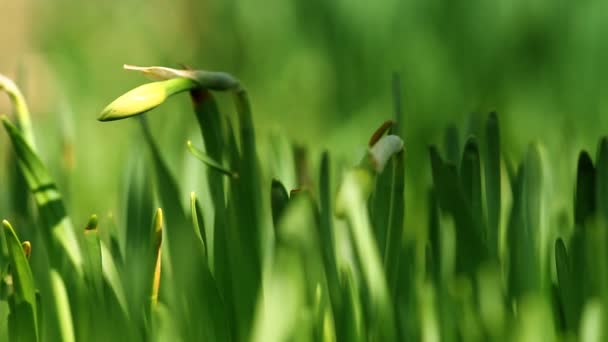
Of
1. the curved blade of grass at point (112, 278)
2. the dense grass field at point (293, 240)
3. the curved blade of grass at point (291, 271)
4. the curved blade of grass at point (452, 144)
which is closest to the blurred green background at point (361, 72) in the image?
the dense grass field at point (293, 240)

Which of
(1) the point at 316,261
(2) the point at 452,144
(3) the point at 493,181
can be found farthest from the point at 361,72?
(1) the point at 316,261

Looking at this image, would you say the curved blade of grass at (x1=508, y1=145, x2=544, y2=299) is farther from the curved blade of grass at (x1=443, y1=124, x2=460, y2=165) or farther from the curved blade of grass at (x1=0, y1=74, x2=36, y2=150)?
the curved blade of grass at (x1=0, y1=74, x2=36, y2=150)

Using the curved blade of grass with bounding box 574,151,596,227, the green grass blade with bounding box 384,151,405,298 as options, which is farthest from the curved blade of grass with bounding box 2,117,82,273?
the curved blade of grass with bounding box 574,151,596,227

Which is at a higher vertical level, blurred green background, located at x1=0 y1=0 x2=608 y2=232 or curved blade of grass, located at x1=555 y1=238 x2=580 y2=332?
blurred green background, located at x1=0 y1=0 x2=608 y2=232

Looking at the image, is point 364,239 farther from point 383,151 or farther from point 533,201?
point 533,201

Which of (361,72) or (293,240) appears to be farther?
(361,72)

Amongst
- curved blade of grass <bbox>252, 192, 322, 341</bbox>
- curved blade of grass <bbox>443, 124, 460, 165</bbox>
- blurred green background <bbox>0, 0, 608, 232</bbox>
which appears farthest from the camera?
blurred green background <bbox>0, 0, 608, 232</bbox>

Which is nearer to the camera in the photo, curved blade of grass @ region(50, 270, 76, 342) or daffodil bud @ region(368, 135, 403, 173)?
daffodil bud @ region(368, 135, 403, 173)
